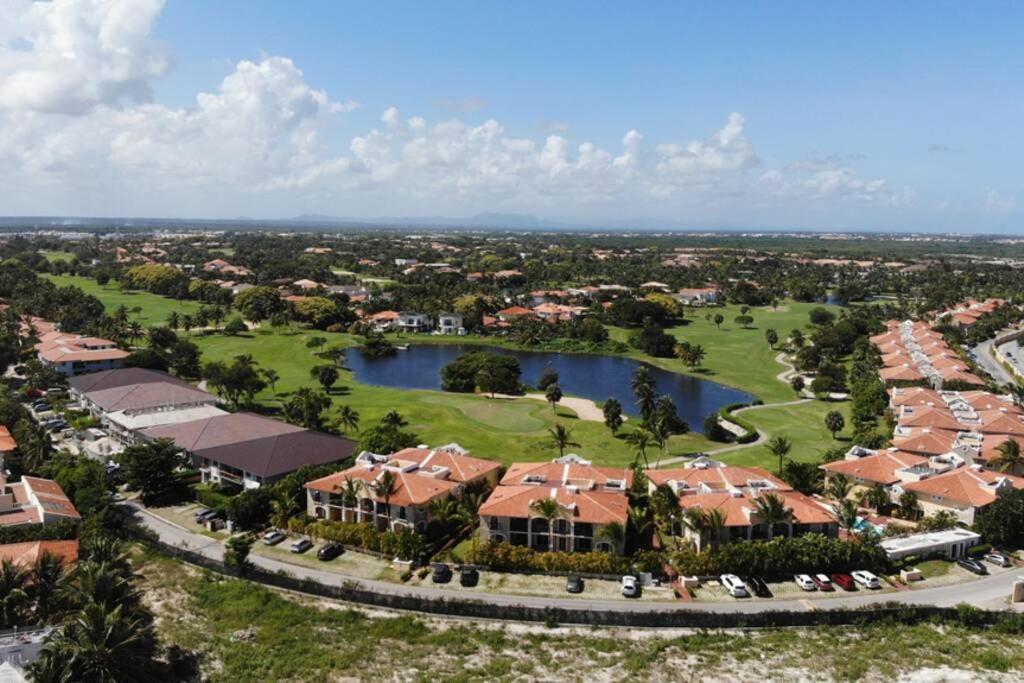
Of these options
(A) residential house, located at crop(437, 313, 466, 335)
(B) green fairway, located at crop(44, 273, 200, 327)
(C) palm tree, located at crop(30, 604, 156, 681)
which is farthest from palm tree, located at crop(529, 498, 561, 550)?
(B) green fairway, located at crop(44, 273, 200, 327)

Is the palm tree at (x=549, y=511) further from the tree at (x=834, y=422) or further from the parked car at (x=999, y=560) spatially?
the tree at (x=834, y=422)

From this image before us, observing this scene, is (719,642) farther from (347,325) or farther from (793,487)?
(347,325)

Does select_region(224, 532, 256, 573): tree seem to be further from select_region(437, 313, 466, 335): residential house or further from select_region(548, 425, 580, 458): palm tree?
select_region(437, 313, 466, 335): residential house

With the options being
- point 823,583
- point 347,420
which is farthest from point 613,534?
point 347,420

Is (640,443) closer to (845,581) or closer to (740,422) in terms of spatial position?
(740,422)

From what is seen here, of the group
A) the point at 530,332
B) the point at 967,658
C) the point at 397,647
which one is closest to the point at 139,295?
the point at 530,332

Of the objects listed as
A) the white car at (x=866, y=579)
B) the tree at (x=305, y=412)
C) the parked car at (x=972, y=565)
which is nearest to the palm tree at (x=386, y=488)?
the tree at (x=305, y=412)

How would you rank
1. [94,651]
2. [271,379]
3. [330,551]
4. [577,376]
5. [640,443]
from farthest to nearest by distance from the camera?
[577,376], [271,379], [640,443], [330,551], [94,651]
